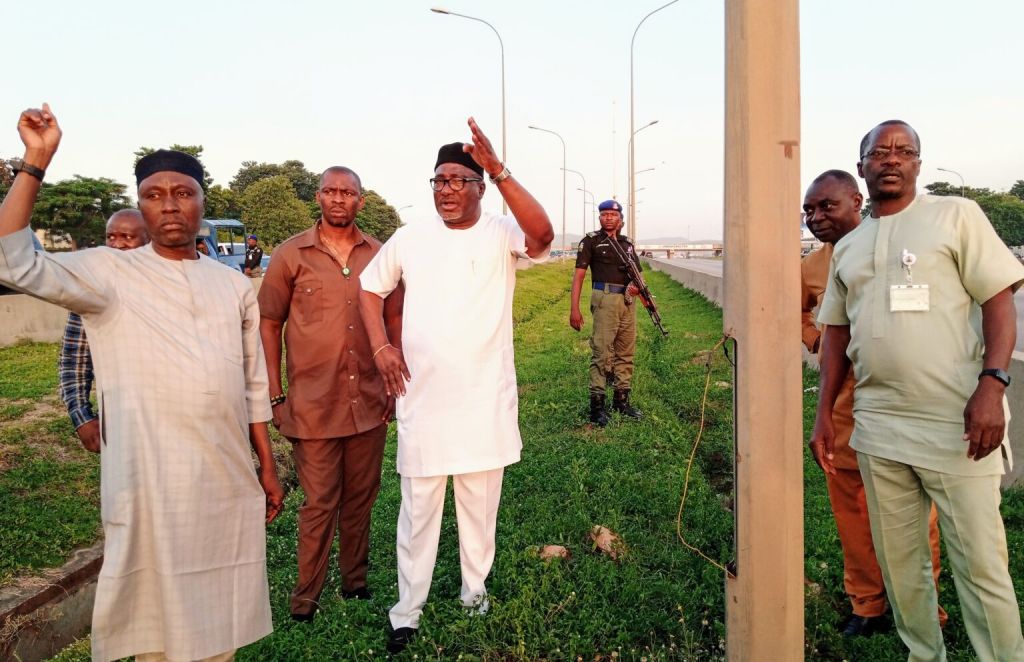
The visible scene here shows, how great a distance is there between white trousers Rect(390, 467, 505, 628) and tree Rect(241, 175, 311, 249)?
149 feet

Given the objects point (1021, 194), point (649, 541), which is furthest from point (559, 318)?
point (1021, 194)

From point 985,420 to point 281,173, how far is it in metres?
67.2

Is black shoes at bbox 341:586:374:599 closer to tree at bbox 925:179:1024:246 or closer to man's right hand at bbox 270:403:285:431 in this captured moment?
man's right hand at bbox 270:403:285:431

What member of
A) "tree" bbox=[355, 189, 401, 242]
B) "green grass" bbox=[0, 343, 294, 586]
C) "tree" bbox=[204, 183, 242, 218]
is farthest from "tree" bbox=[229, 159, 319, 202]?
"green grass" bbox=[0, 343, 294, 586]

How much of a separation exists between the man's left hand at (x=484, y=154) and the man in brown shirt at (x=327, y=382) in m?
1.11

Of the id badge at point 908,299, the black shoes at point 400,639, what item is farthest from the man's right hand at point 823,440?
the black shoes at point 400,639

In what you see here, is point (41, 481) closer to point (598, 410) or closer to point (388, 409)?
point (388, 409)

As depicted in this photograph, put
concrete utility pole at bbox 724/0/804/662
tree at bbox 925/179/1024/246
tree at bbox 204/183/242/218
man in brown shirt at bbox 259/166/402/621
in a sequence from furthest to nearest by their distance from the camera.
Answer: tree at bbox 925/179/1024/246 → tree at bbox 204/183/242/218 → man in brown shirt at bbox 259/166/402/621 → concrete utility pole at bbox 724/0/804/662

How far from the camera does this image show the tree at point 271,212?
46.9 meters

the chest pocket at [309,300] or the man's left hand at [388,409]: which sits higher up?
the chest pocket at [309,300]

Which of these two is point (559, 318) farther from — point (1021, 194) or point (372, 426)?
point (1021, 194)

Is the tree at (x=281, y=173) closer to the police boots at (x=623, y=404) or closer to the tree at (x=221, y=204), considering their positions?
the tree at (x=221, y=204)

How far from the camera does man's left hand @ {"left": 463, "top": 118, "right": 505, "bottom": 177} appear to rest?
9.55 ft

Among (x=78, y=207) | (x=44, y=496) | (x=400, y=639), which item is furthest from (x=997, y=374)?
(x=78, y=207)
